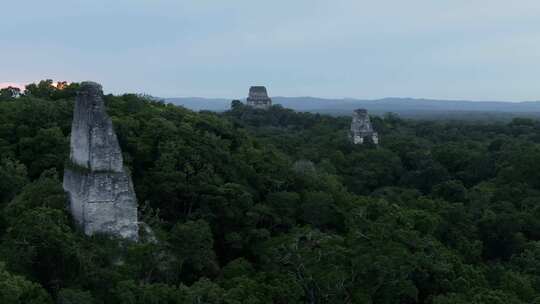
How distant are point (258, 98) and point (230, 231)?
2369 inches

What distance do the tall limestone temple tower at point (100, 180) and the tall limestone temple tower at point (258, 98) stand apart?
63.3 meters

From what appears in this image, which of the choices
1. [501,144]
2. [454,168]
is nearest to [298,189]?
[454,168]

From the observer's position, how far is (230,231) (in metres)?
24.2

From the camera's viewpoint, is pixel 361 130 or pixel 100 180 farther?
pixel 361 130

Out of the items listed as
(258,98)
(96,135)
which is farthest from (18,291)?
(258,98)

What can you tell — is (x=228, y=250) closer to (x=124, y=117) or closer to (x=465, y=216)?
(x=124, y=117)

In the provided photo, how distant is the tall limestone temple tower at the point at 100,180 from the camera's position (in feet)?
63.0

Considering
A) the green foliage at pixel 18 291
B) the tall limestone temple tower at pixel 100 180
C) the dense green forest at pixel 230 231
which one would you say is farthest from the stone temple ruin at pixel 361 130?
the green foliage at pixel 18 291

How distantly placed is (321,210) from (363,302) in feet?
24.0

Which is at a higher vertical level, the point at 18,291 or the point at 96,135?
the point at 96,135

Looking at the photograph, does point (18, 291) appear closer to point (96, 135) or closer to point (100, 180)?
point (100, 180)

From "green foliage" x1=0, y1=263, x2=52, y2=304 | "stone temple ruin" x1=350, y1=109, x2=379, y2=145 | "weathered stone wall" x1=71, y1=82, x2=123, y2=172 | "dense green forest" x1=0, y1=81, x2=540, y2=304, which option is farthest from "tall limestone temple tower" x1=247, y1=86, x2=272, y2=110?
"green foliage" x1=0, y1=263, x2=52, y2=304

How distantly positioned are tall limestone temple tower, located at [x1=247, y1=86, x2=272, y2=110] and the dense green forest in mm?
45432

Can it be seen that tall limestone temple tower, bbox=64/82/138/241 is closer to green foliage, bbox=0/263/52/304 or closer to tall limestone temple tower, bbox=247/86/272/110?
green foliage, bbox=0/263/52/304
